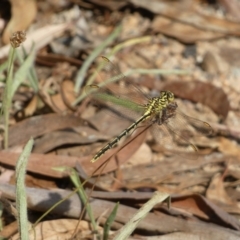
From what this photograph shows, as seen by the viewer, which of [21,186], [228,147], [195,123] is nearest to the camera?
[21,186]

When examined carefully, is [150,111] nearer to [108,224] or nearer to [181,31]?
[108,224]

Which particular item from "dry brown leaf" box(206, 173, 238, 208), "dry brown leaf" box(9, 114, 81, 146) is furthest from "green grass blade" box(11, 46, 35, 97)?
"dry brown leaf" box(206, 173, 238, 208)

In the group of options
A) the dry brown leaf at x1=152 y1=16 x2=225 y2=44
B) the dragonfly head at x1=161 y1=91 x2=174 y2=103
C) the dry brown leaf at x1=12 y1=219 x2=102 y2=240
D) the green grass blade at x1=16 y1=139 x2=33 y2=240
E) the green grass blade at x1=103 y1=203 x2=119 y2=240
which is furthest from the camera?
the dry brown leaf at x1=152 y1=16 x2=225 y2=44

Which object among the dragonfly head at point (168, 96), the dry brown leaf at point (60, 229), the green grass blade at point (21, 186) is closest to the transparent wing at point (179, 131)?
the dragonfly head at point (168, 96)

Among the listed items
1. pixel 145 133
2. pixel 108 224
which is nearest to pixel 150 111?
pixel 145 133

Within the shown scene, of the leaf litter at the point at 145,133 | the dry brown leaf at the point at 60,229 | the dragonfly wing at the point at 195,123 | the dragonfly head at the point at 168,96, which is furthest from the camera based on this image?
the dragonfly wing at the point at 195,123

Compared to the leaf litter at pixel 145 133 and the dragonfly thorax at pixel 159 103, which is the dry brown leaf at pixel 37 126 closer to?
the leaf litter at pixel 145 133

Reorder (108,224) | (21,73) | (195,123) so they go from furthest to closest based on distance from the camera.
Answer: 1. (195,123)
2. (21,73)
3. (108,224)

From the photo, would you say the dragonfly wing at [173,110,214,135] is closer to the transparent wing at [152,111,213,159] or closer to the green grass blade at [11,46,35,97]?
the transparent wing at [152,111,213,159]

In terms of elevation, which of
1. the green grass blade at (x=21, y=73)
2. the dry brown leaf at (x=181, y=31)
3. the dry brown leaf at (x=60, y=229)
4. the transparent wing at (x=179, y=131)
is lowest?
the dry brown leaf at (x=60, y=229)
